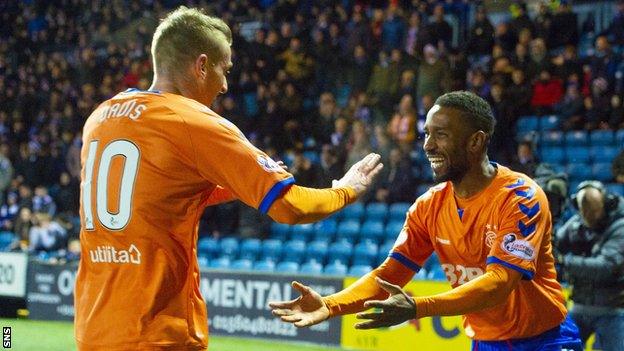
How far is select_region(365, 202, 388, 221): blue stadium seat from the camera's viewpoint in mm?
14578

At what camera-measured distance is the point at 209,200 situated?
13.1 feet

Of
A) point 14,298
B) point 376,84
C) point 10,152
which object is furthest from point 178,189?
point 10,152

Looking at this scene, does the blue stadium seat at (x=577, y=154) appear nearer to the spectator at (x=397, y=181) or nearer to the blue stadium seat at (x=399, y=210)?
the spectator at (x=397, y=181)

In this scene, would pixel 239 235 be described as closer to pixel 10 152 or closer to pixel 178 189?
pixel 10 152

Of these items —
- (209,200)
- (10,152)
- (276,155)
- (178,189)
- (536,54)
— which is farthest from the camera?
(10,152)

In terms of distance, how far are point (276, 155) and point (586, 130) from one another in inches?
217

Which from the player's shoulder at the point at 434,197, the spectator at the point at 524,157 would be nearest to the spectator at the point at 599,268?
the player's shoulder at the point at 434,197

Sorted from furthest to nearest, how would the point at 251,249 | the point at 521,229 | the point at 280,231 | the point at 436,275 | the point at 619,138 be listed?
the point at 280,231
the point at 251,249
the point at 619,138
the point at 436,275
the point at 521,229

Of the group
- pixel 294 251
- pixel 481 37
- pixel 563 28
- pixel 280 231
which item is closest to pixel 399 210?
pixel 294 251

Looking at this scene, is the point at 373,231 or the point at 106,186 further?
the point at 373,231

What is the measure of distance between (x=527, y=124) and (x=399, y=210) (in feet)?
8.21

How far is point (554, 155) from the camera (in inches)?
556

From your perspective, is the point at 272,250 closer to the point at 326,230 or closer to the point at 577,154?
the point at 326,230

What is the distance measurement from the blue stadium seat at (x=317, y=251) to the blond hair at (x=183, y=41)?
437 inches
